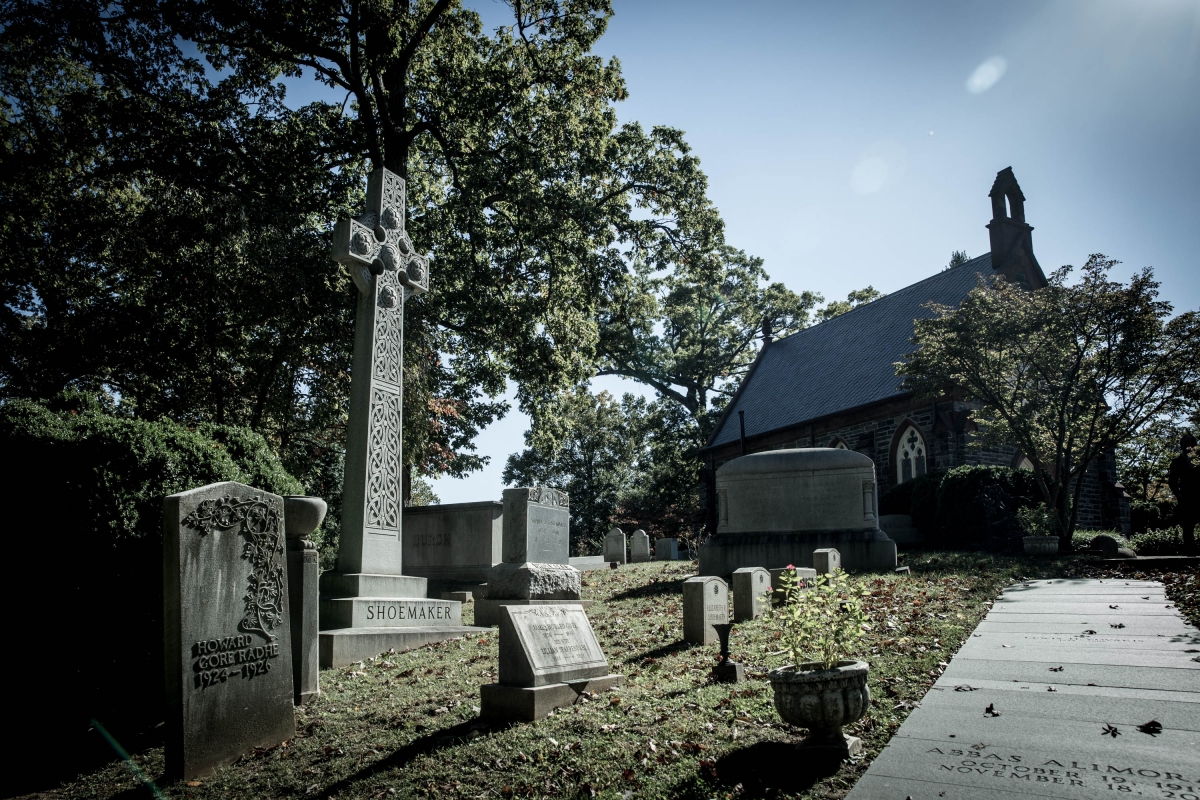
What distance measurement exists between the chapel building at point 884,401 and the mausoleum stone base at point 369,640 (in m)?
15.3

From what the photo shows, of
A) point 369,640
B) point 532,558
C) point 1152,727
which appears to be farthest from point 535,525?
point 1152,727

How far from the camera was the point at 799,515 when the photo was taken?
14.9 m

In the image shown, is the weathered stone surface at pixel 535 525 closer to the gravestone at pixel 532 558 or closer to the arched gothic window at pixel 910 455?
the gravestone at pixel 532 558

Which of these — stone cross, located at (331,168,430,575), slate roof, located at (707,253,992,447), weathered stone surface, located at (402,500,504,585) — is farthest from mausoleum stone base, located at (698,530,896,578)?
slate roof, located at (707,253,992,447)

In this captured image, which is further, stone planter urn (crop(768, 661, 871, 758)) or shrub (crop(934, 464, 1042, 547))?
shrub (crop(934, 464, 1042, 547))

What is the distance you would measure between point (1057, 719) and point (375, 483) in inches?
295

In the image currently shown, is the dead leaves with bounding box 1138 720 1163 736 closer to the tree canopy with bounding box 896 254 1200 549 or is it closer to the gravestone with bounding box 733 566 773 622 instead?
the gravestone with bounding box 733 566 773 622

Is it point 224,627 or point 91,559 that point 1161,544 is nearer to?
point 224,627

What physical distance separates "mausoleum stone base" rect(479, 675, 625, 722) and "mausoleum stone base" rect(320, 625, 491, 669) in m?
2.62

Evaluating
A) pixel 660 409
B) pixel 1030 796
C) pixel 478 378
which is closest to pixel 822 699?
pixel 1030 796

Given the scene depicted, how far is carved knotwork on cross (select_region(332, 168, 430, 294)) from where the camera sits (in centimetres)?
1023

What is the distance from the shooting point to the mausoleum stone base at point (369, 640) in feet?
26.6

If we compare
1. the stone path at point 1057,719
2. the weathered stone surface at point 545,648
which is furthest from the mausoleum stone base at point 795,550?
the weathered stone surface at point 545,648

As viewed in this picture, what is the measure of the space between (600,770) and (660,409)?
121 feet
